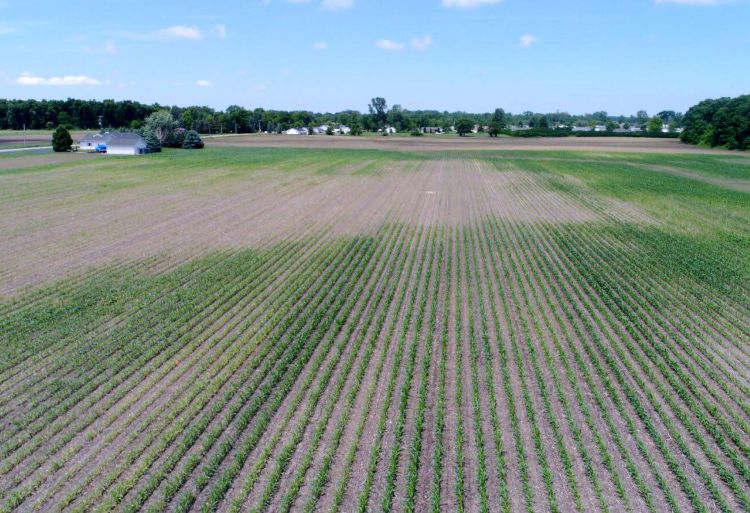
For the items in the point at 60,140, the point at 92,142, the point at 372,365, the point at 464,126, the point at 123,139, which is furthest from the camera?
the point at 464,126

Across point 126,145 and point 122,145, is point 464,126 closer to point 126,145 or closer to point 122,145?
point 126,145

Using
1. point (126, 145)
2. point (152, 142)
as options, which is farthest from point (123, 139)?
point (152, 142)

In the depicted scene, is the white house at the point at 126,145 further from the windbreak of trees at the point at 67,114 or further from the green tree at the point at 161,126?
the windbreak of trees at the point at 67,114

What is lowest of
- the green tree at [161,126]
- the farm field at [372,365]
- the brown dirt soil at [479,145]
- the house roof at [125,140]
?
the farm field at [372,365]

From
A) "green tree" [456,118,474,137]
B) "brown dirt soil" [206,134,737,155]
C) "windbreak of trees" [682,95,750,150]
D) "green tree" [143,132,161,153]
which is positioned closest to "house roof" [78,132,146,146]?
"green tree" [143,132,161,153]

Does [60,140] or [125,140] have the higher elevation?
[125,140]

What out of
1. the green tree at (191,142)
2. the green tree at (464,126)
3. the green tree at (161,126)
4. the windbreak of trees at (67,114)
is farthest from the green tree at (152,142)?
the green tree at (464,126)

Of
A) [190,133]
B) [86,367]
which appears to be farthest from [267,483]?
[190,133]

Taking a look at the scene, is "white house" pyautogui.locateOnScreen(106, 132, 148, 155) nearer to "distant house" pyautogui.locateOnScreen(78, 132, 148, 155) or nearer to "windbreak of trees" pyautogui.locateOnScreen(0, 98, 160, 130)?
"distant house" pyautogui.locateOnScreen(78, 132, 148, 155)
